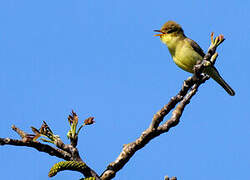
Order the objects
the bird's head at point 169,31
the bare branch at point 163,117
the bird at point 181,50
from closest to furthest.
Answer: the bare branch at point 163,117
the bird at point 181,50
the bird's head at point 169,31

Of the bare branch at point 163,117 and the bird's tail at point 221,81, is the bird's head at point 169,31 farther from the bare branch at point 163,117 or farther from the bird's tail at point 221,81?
the bare branch at point 163,117

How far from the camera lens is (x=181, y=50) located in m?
8.67

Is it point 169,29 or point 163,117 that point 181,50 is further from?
point 163,117

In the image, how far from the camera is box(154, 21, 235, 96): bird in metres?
8.50

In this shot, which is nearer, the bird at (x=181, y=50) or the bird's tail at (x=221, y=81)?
the bird at (x=181, y=50)

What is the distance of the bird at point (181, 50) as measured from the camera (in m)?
8.50

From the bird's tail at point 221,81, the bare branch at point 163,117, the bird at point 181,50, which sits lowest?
the bare branch at point 163,117

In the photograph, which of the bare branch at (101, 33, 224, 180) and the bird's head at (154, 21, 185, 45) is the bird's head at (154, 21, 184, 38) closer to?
the bird's head at (154, 21, 185, 45)

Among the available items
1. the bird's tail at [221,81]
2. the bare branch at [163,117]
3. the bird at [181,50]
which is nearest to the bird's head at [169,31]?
the bird at [181,50]

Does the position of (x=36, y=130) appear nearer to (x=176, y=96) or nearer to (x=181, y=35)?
(x=176, y=96)

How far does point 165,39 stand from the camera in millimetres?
8672

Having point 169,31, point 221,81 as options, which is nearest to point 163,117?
point 169,31

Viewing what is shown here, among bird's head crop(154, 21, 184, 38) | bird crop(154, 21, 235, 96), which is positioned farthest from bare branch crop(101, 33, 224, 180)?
bird's head crop(154, 21, 184, 38)

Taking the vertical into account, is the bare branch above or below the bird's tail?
below
